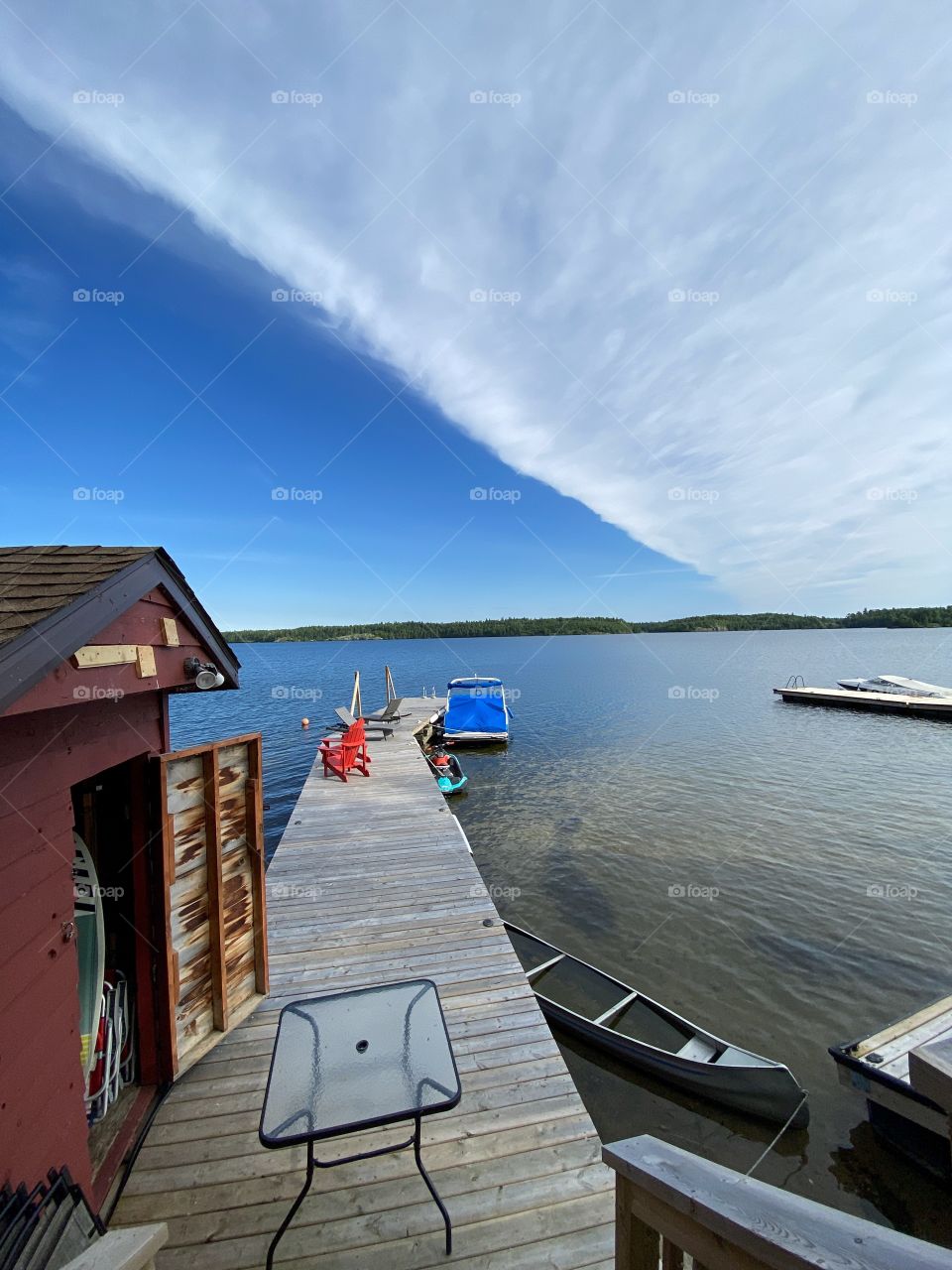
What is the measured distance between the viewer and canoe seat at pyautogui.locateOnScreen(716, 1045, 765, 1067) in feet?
18.7

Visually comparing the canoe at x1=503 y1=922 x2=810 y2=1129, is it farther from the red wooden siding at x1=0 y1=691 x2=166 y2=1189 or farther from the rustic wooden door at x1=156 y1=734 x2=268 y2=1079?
the red wooden siding at x1=0 y1=691 x2=166 y2=1189

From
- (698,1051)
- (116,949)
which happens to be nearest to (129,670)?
(116,949)

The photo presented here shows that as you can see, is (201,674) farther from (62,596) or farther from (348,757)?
(348,757)

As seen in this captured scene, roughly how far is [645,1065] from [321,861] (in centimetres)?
513

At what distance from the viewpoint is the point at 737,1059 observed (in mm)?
5801

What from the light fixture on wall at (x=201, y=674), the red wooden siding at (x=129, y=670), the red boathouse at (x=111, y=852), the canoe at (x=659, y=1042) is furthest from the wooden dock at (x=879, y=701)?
the red wooden siding at (x=129, y=670)

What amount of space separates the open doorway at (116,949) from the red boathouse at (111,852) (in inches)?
0.6

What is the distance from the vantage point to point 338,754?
1457cm

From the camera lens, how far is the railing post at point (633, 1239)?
161 centimetres

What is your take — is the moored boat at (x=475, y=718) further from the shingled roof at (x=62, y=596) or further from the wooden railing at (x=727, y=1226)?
the wooden railing at (x=727, y=1226)

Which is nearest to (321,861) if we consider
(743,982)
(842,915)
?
(743,982)

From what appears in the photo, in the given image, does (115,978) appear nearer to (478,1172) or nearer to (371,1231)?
(371,1231)

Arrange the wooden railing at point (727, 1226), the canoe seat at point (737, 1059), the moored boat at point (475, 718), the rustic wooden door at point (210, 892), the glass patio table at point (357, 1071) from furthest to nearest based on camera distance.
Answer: the moored boat at point (475, 718) → the canoe seat at point (737, 1059) → the rustic wooden door at point (210, 892) → the glass patio table at point (357, 1071) → the wooden railing at point (727, 1226)

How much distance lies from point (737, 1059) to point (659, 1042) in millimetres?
895
